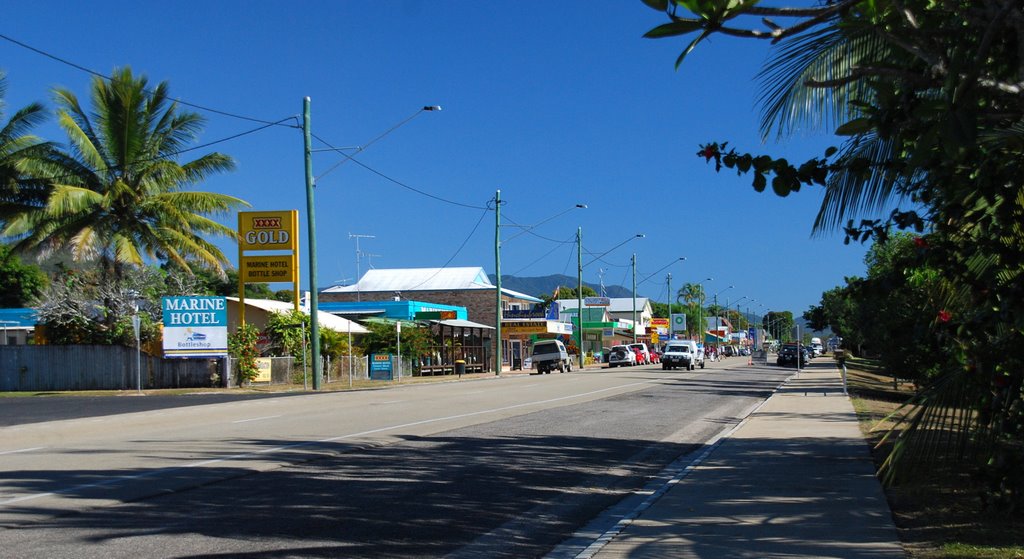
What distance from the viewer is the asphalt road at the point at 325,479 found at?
7477 mm

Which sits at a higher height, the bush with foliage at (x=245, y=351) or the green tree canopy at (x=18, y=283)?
the green tree canopy at (x=18, y=283)

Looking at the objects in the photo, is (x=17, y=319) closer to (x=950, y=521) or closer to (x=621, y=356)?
(x=621, y=356)

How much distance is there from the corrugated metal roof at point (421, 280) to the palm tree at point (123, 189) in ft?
130

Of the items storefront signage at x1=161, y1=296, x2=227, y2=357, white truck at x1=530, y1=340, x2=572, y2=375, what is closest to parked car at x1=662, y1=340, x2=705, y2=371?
white truck at x1=530, y1=340, x2=572, y2=375

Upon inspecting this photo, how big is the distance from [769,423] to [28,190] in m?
28.3

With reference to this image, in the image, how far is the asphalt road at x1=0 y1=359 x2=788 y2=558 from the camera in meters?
7.48

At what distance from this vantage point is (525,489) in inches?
403

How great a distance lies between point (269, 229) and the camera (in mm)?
37062

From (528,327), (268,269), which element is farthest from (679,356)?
(268,269)

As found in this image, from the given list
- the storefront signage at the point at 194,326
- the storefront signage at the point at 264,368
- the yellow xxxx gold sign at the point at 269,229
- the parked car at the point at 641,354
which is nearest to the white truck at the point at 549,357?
the parked car at the point at 641,354

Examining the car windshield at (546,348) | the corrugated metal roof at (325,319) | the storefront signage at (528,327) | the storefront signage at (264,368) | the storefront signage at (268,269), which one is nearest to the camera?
the storefront signage at (264,368)

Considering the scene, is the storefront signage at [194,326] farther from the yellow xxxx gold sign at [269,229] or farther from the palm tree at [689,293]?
the palm tree at [689,293]

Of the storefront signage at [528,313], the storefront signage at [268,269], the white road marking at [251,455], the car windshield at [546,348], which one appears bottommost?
the white road marking at [251,455]

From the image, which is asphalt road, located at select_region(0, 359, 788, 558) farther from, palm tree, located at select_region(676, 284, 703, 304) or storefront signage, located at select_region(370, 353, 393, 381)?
palm tree, located at select_region(676, 284, 703, 304)
